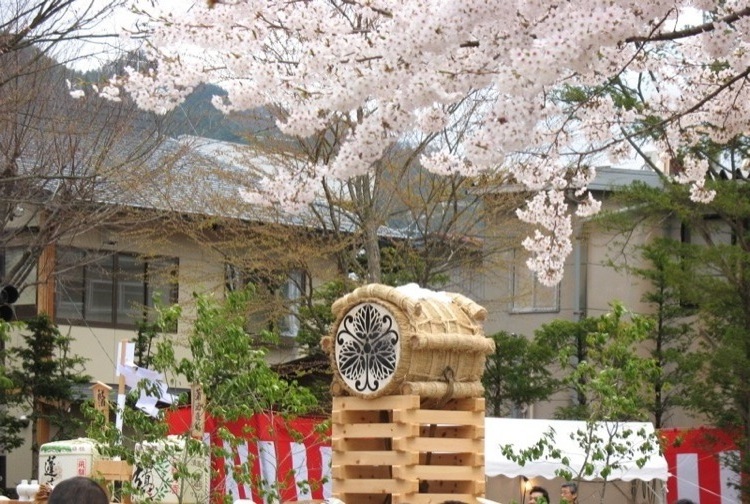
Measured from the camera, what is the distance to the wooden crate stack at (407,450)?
314 inches

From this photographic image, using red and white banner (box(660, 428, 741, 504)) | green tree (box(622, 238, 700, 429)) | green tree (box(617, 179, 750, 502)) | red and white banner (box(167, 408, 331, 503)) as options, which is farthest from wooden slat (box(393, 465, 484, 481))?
green tree (box(622, 238, 700, 429))

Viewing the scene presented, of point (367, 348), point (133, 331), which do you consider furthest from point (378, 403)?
point (133, 331)

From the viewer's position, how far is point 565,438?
16156 mm

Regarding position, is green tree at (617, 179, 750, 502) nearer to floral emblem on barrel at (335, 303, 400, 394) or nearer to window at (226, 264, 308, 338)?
window at (226, 264, 308, 338)

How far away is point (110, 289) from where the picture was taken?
2700 cm

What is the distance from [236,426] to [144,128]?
28.6 feet

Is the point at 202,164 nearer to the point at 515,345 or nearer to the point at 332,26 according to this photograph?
the point at 515,345

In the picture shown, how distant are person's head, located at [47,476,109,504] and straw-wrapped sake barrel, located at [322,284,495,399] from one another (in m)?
3.92

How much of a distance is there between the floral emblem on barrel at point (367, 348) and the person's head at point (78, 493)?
394 cm

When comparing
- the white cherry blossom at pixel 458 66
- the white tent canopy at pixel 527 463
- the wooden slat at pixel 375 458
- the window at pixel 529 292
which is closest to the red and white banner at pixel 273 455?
the white tent canopy at pixel 527 463

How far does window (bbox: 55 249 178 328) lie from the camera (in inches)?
985

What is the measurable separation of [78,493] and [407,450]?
13.1 feet

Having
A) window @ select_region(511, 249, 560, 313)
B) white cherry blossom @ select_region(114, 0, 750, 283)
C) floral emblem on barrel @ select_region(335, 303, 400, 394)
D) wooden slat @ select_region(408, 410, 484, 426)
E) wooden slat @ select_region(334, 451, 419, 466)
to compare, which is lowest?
wooden slat @ select_region(334, 451, 419, 466)

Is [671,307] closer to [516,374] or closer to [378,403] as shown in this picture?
[516,374]
